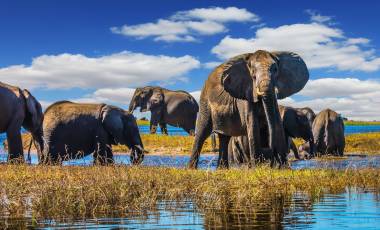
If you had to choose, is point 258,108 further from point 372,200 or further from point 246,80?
point 372,200

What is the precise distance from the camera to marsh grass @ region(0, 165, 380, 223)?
8477 mm

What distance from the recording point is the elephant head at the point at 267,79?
14016 millimetres

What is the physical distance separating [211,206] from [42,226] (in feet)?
7.89

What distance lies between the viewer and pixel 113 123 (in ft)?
64.6

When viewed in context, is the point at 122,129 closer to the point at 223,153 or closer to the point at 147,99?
the point at 223,153

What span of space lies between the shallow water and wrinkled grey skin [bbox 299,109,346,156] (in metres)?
19.3

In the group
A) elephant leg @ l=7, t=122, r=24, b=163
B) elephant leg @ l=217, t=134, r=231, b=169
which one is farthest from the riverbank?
elephant leg @ l=217, t=134, r=231, b=169

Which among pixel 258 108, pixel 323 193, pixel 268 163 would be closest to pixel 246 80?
pixel 258 108

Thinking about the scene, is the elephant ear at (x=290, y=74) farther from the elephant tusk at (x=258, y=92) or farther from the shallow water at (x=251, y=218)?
the shallow water at (x=251, y=218)

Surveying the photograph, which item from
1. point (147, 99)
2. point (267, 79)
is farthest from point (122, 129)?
point (147, 99)

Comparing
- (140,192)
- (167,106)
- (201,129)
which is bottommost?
(140,192)

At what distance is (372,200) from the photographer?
9797mm

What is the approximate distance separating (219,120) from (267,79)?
8.23 feet

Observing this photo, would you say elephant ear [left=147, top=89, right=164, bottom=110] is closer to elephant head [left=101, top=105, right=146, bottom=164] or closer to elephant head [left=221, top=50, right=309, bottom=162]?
elephant head [left=101, top=105, right=146, bottom=164]
